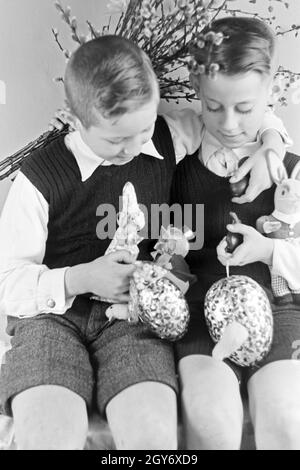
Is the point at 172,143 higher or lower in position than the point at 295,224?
higher

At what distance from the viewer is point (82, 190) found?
50.8 inches

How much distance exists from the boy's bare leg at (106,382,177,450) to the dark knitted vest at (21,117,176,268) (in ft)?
1.14

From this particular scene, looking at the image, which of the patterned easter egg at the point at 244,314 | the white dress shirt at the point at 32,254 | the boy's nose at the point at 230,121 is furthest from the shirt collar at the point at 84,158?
the patterned easter egg at the point at 244,314

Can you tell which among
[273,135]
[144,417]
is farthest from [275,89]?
[144,417]

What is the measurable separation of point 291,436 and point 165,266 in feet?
A: 1.36

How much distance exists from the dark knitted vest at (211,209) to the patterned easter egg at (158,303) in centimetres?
16

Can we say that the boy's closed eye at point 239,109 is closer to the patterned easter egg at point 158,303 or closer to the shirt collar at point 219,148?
the shirt collar at point 219,148

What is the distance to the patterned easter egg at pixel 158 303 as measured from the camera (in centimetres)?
116

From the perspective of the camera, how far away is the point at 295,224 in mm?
1348

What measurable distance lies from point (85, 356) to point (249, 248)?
0.39m

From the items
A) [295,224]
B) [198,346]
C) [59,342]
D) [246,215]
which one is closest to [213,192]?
[246,215]

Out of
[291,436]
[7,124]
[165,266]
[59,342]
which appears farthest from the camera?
[7,124]

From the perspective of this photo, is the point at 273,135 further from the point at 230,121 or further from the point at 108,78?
the point at 108,78

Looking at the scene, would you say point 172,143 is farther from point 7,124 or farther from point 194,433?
point 194,433
